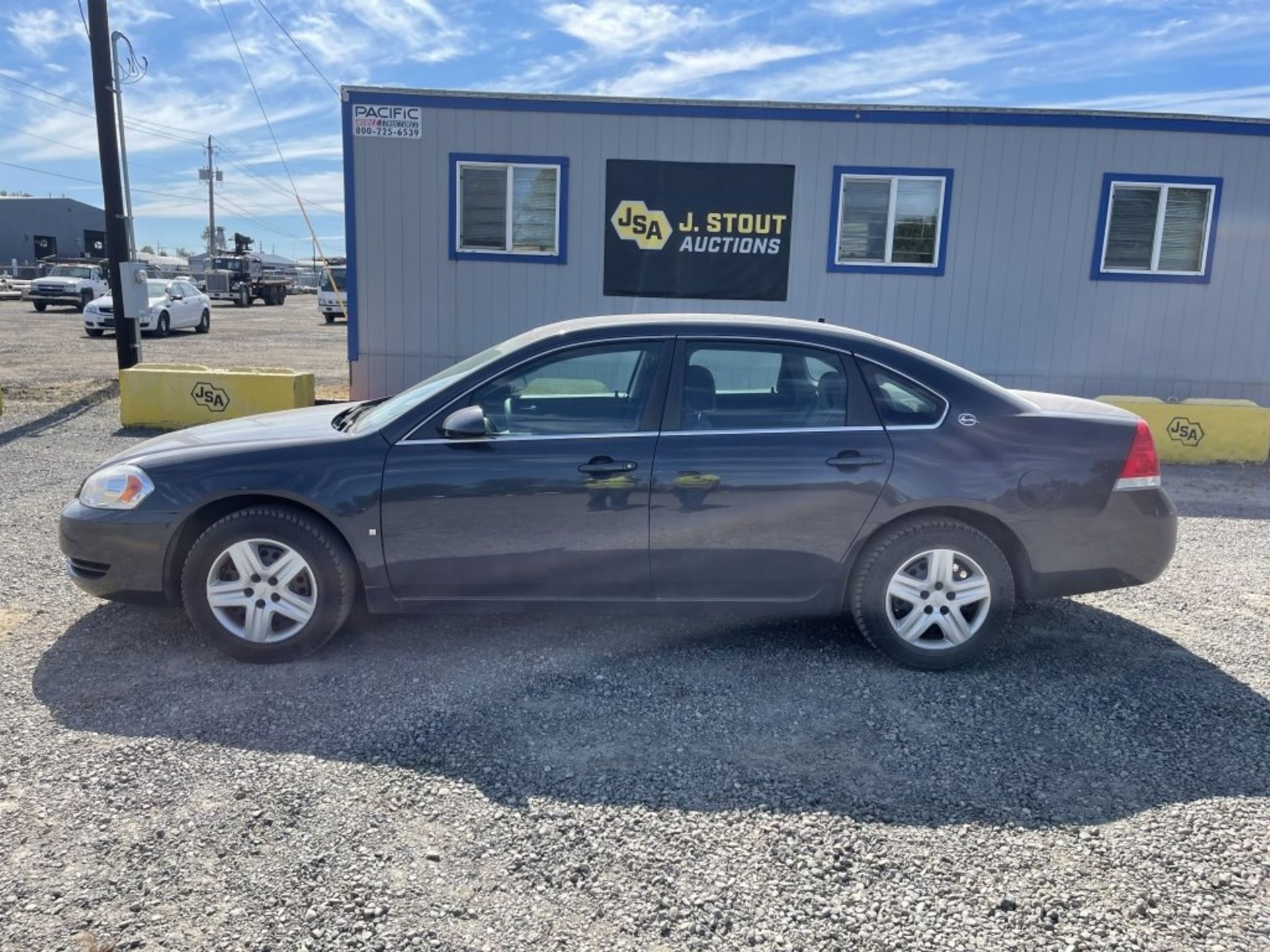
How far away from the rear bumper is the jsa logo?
24.0 ft

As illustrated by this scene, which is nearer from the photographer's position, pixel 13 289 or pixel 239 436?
pixel 239 436

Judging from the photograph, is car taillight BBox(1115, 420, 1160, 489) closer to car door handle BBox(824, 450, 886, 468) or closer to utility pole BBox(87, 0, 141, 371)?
car door handle BBox(824, 450, 886, 468)

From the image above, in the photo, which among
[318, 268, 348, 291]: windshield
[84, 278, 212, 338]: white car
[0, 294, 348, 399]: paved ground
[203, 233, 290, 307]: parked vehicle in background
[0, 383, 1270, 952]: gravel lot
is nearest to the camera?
[0, 383, 1270, 952]: gravel lot

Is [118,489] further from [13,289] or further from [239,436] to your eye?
[13,289]

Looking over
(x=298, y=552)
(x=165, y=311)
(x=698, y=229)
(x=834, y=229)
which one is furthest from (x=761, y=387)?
(x=165, y=311)

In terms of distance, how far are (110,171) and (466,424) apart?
10.4m

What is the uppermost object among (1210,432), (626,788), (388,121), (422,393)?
(388,121)

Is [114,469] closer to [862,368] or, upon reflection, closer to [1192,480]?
[862,368]

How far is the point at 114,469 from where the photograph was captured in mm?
4152

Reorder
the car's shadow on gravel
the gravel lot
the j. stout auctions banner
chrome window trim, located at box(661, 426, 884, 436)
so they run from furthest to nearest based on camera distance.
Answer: the j. stout auctions banner
chrome window trim, located at box(661, 426, 884, 436)
the car's shadow on gravel
the gravel lot

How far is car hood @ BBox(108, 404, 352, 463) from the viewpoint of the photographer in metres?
4.16

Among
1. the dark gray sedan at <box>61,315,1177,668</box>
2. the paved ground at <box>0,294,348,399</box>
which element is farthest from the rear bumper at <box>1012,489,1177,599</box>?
the paved ground at <box>0,294,348,399</box>

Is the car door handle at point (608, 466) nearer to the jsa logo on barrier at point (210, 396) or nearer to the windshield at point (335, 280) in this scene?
the jsa logo on barrier at point (210, 396)

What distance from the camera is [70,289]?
101 feet
